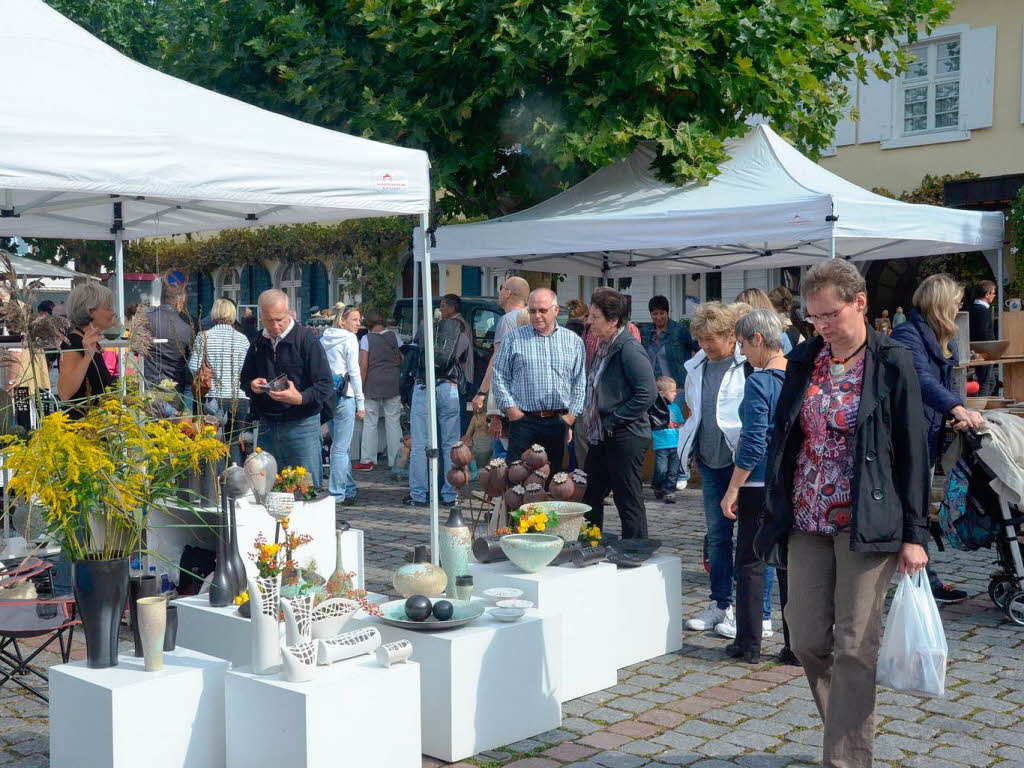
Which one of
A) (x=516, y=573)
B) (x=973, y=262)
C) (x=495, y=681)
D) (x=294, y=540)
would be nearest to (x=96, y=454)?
(x=294, y=540)

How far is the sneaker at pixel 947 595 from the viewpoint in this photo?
249 inches

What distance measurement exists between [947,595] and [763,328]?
7.78 ft

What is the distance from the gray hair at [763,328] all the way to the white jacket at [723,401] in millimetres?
358

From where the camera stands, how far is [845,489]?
3.55 m

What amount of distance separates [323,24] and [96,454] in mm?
7726

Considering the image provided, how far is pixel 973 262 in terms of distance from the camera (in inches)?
627

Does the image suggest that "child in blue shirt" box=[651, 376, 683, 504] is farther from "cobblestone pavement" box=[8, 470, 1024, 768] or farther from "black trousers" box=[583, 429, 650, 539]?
"cobblestone pavement" box=[8, 470, 1024, 768]

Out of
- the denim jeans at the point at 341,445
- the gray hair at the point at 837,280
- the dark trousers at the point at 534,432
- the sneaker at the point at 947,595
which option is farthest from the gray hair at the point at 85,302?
the sneaker at the point at 947,595

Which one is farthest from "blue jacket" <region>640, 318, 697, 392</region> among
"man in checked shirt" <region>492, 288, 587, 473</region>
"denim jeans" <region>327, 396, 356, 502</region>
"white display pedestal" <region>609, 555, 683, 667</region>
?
"white display pedestal" <region>609, 555, 683, 667</region>

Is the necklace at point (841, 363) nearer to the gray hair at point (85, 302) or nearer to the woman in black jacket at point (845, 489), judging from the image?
the woman in black jacket at point (845, 489)

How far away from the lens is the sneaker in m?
6.33

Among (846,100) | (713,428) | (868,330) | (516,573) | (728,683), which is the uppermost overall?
(846,100)

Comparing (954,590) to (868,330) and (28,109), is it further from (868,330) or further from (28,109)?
(28,109)

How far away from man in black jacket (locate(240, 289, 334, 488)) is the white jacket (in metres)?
2.25
